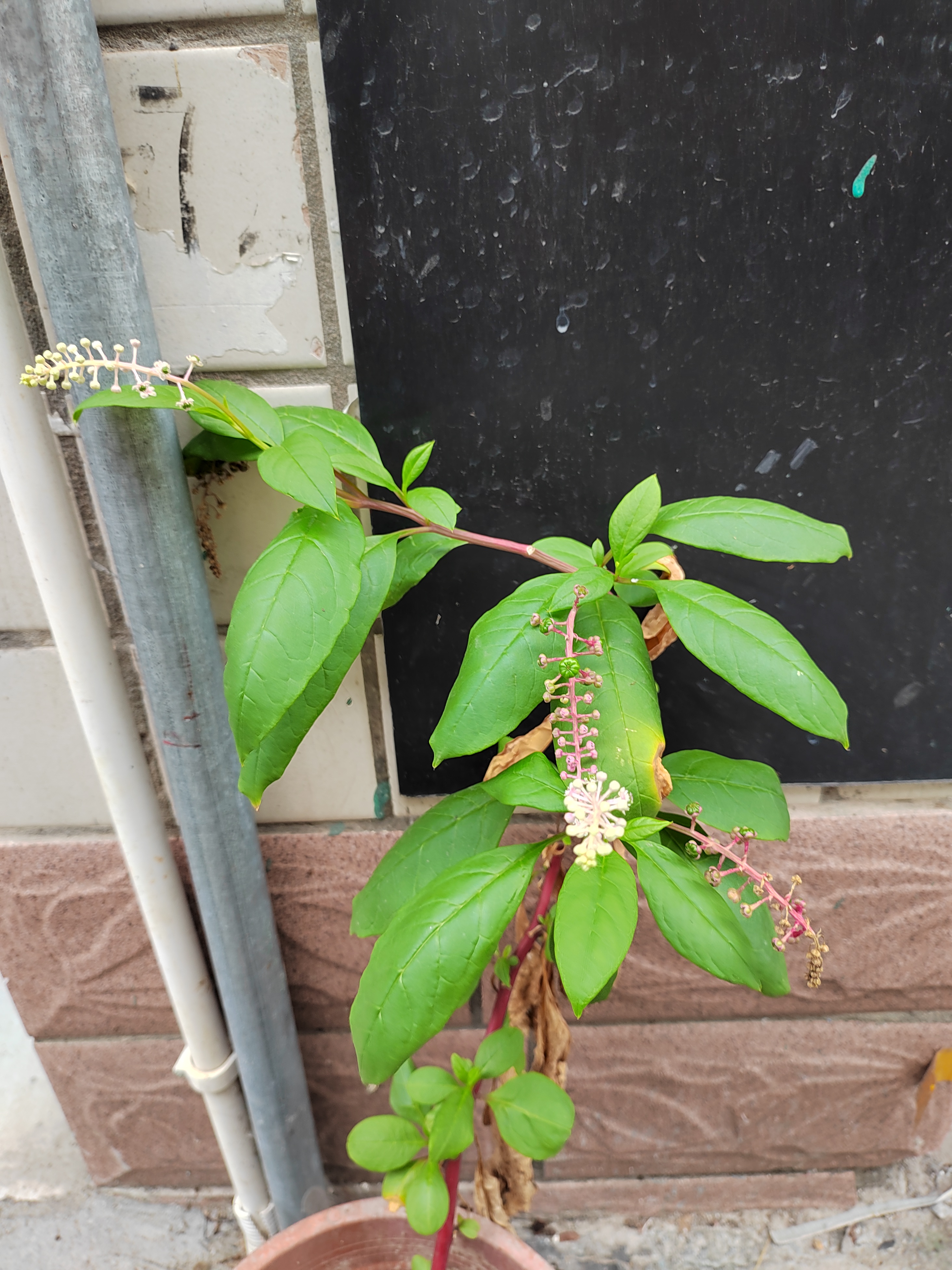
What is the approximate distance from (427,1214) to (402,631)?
563 millimetres

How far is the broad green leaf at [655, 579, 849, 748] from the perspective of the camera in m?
0.52

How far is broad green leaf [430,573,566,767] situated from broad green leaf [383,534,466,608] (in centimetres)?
12

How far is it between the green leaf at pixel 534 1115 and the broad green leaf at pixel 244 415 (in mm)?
624

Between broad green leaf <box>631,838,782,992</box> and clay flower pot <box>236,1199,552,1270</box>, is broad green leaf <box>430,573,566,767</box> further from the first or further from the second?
clay flower pot <box>236,1199,552,1270</box>

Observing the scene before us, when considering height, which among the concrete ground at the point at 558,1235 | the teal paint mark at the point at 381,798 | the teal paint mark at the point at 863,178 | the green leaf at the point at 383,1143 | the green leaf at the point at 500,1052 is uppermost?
the teal paint mark at the point at 863,178

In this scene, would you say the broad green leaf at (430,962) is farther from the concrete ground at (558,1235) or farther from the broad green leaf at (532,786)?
the concrete ground at (558,1235)

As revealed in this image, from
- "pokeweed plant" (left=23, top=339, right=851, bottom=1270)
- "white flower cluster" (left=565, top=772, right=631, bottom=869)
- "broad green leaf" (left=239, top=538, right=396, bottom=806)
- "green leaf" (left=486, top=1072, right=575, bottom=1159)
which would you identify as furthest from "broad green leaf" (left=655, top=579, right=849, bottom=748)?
"green leaf" (left=486, top=1072, right=575, bottom=1159)

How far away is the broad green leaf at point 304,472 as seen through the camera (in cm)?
53

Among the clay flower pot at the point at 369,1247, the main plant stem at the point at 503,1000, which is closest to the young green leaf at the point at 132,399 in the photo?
the main plant stem at the point at 503,1000

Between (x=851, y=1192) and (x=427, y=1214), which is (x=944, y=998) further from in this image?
(x=427, y=1214)

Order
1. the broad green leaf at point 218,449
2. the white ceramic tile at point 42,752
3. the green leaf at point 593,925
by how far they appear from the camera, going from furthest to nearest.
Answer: the white ceramic tile at point 42,752 → the broad green leaf at point 218,449 → the green leaf at point 593,925

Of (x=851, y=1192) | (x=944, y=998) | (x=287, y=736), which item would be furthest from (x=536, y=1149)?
(x=851, y=1192)

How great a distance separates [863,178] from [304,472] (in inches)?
21.3

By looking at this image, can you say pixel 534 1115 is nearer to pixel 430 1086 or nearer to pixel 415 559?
pixel 430 1086
